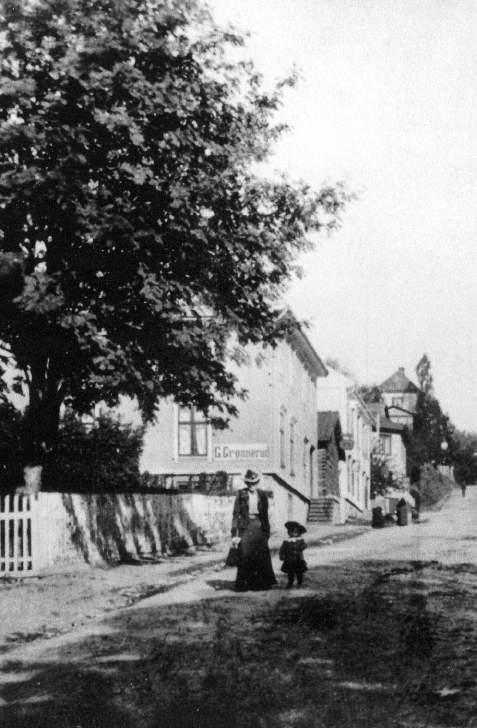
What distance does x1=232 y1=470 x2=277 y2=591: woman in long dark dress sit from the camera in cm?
1260

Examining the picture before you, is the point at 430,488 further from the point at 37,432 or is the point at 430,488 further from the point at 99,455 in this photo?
the point at 37,432

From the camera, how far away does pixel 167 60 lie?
1395 cm

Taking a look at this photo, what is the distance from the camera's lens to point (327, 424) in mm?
46938

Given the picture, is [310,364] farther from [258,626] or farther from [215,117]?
[258,626]

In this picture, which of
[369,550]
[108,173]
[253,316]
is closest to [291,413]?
[369,550]

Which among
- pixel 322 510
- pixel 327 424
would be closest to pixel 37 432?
pixel 322 510

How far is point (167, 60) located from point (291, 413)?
76.6 ft

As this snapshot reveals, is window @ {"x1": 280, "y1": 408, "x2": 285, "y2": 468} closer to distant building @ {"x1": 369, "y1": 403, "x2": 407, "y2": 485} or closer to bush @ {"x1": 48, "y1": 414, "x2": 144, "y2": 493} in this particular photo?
bush @ {"x1": 48, "y1": 414, "x2": 144, "y2": 493}

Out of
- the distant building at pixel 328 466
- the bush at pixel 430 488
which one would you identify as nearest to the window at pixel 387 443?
the bush at pixel 430 488

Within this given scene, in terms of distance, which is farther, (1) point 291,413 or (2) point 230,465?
(1) point 291,413

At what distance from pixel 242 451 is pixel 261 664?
24.8 meters

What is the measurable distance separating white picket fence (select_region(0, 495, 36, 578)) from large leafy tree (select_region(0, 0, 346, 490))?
175 cm

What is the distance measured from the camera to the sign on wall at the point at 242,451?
32000mm

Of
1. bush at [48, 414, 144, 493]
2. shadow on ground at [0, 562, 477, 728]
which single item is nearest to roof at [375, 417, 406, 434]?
bush at [48, 414, 144, 493]
